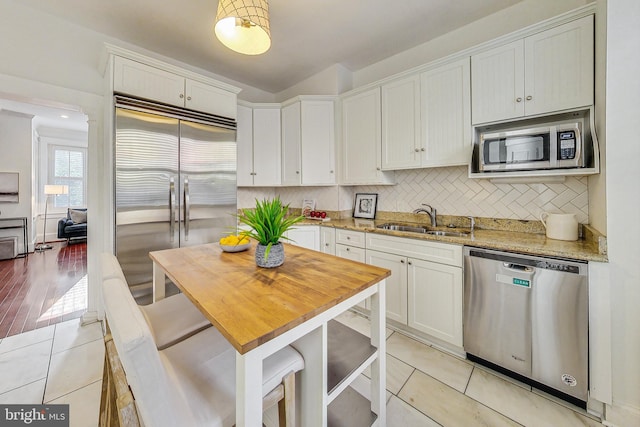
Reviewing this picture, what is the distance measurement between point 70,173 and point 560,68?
389 inches

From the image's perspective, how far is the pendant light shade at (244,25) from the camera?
135 centimetres

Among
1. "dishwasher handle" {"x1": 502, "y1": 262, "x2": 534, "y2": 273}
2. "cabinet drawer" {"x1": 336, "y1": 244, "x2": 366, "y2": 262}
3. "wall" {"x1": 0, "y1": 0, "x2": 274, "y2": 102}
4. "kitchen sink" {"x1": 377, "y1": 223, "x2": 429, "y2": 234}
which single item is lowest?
"cabinet drawer" {"x1": 336, "y1": 244, "x2": 366, "y2": 262}

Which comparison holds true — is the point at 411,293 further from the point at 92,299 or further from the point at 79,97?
the point at 79,97

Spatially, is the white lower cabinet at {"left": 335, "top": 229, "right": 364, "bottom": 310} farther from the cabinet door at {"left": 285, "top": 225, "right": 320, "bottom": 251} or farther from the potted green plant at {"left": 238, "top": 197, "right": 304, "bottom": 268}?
the potted green plant at {"left": 238, "top": 197, "right": 304, "bottom": 268}

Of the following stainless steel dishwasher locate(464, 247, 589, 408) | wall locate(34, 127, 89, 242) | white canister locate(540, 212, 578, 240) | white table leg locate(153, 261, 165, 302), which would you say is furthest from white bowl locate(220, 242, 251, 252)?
wall locate(34, 127, 89, 242)

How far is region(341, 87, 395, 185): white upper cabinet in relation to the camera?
9.45 ft

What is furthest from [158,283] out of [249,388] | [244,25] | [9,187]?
[9,187]

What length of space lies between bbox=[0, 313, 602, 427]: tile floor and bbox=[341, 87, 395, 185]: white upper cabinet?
175 centimetres

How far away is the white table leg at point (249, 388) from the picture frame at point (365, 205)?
266 cm

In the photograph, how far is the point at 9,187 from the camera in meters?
5.15

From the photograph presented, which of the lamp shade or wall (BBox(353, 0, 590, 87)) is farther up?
wall (BBox(353, 0, 590, 87))

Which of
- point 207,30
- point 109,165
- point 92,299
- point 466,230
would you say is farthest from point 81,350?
point 466,230

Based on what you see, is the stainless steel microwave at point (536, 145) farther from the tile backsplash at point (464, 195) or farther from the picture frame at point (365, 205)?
the picture frame at point (365, 205)

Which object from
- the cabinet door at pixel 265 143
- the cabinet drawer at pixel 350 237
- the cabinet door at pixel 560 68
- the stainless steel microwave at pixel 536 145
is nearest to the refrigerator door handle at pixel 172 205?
A: the cabinet door at pixel 265 143
